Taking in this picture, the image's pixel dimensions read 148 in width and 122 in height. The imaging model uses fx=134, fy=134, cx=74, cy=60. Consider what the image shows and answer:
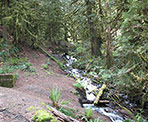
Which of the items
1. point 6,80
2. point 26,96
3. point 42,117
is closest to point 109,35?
point 26,96

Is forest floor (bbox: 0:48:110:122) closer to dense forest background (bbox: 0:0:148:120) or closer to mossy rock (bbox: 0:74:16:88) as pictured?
mossy rock (bbox: 0:74:16:88)

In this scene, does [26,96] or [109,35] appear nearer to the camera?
[26,96]

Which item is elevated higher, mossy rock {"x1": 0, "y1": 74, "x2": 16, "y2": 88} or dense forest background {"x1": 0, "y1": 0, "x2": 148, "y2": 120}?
dense forest background {"x1": 0, "y1": 0, "x2": 148, "y2": 120}

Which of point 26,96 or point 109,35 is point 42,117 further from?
point 109,35

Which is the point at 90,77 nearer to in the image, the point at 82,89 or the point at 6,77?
the point at 82,89

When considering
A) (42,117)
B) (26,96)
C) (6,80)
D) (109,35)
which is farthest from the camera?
(109,35)

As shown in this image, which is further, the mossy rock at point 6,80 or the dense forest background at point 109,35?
the mossy rock at point 6,80

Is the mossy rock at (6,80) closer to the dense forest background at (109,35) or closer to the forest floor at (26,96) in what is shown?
the forest floor at (26,96)

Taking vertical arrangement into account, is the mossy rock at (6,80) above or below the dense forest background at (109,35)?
below

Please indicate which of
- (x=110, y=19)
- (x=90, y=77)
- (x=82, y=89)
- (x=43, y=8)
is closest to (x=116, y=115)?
(x=82, y=89)

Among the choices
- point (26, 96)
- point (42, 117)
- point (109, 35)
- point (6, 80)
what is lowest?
point (26, 96)

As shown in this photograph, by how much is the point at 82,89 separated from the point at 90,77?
2.66 m

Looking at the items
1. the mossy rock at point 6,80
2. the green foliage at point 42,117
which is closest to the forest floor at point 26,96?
the green foliage at point 42,117

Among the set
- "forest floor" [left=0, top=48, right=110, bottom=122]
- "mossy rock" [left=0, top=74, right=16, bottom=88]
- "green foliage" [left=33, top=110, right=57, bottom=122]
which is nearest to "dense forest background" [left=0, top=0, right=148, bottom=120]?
"forest floor" [left=0, top=48, right=110, bottom=122]
